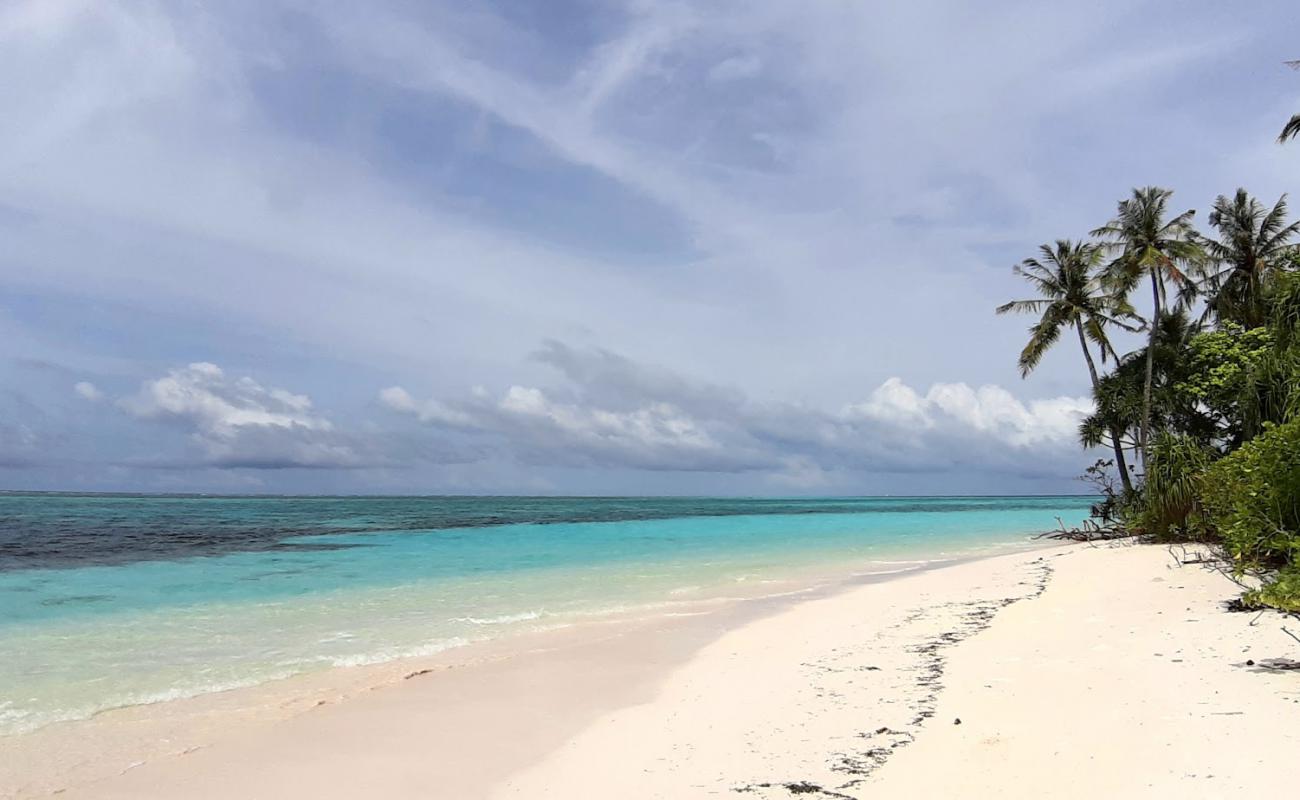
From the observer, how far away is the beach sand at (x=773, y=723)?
467cm

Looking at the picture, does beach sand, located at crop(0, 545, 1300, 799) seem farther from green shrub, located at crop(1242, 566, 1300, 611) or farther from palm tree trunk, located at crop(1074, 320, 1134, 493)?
palm tree trunk, located at crop(1074, 320, 1134, 493)

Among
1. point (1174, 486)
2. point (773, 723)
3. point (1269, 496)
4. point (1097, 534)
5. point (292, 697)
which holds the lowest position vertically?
point (292, 697)

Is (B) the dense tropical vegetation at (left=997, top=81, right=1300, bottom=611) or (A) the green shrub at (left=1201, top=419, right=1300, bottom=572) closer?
(A) the green shrub at (left=1201, top=419, right=1300, bottom=572)

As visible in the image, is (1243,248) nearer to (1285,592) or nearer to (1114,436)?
(1114,436)

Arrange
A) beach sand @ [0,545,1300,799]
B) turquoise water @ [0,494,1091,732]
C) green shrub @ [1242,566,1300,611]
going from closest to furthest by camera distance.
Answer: beach sand @ [0,545,1300,799]
green shrub @ [1242,566,1300,611]
turquoise water @ [0,494,1091,732]

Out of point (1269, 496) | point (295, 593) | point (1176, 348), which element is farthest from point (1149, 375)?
point (295, 593)

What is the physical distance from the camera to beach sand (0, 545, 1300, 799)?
4.67 metres

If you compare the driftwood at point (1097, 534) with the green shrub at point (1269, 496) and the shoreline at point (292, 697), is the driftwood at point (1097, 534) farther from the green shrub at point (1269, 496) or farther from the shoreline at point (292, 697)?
the green shrub at point (1269, 496)

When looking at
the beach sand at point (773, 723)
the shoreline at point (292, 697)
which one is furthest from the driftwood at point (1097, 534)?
the shoreline at point (292, 697)

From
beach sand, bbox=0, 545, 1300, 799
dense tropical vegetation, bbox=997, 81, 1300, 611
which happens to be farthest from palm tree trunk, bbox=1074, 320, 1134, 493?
beach sand, bbox=0, 545, 1300, 799

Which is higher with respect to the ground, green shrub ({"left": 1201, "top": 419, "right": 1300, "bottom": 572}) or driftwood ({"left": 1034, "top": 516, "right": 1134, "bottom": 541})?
green shrub ({"left": 1201, "top": 419, "right": 1300, "bottom": 572})

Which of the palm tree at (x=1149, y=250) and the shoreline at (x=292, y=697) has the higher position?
the palm tree at (x=1149, y=250)

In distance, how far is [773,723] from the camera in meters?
6.04

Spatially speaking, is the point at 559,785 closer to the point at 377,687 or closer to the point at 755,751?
the point at 755,751
